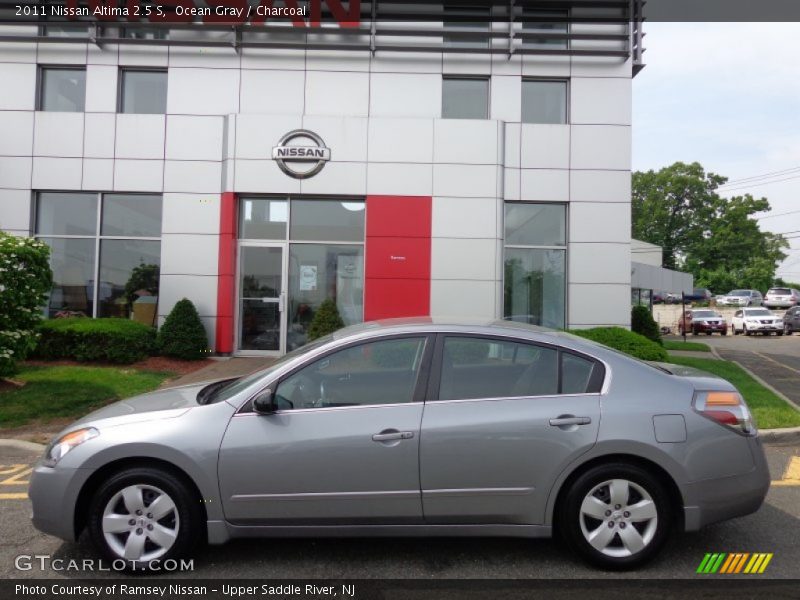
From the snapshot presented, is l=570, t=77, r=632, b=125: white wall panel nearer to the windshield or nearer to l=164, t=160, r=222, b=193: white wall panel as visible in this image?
l=164, t=160, r=222, b=193: white wall panel

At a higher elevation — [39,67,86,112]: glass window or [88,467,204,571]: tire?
[39,67,86,112]: glass window

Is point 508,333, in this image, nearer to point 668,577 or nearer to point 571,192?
point 668,577

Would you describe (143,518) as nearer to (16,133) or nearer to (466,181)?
(466,181)

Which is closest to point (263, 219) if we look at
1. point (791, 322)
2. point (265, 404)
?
point (265, 404)

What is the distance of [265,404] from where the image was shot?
11.7 feet

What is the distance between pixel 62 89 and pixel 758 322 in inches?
1254

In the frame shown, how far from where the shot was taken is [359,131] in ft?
40.6

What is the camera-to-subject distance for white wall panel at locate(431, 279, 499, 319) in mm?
12266

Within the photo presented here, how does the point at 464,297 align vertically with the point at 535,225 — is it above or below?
below

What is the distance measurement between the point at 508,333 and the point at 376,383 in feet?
3.04

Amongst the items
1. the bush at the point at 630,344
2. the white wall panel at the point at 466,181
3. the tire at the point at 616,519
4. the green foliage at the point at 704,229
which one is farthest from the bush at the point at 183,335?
the green foliage at the point at 704,229

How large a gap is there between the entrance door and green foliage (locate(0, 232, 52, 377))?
14.1 feet

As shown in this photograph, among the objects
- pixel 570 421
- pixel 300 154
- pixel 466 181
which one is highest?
pixel 300 154

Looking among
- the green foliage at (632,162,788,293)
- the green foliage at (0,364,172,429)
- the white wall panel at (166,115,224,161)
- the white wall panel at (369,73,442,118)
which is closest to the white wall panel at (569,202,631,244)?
the white wall panel at (369,73,442,118)
